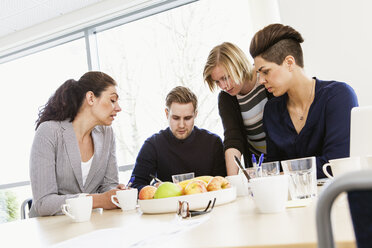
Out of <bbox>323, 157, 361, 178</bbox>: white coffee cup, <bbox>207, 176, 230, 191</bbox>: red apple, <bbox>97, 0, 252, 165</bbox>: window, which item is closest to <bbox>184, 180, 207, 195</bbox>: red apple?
<bbox>207, 176, 230, 191</bbox>: red apple

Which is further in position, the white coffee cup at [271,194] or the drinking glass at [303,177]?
the drinking glass at [303,177]

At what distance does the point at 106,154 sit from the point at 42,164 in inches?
16.6

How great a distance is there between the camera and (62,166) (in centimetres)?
180

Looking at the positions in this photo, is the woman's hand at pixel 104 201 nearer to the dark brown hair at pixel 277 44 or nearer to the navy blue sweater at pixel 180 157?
the navy blue sweater at pixel 180 157

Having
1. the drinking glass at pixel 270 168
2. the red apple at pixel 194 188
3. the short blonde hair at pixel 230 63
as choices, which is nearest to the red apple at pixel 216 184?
the red apple at pixel 194 188

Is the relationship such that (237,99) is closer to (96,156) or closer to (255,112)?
(255,112)

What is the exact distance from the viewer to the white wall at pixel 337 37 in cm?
262

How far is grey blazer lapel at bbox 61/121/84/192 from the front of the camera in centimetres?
183

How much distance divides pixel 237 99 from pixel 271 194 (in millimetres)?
1422

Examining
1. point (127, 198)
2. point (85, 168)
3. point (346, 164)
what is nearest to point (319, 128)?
point (346, 164)

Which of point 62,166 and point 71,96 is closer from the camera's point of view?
point 62,166

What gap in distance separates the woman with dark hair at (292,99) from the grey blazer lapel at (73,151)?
102cm

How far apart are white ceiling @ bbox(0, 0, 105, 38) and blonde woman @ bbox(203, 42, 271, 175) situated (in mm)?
2380

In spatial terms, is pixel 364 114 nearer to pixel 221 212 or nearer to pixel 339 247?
pixel 221 212
